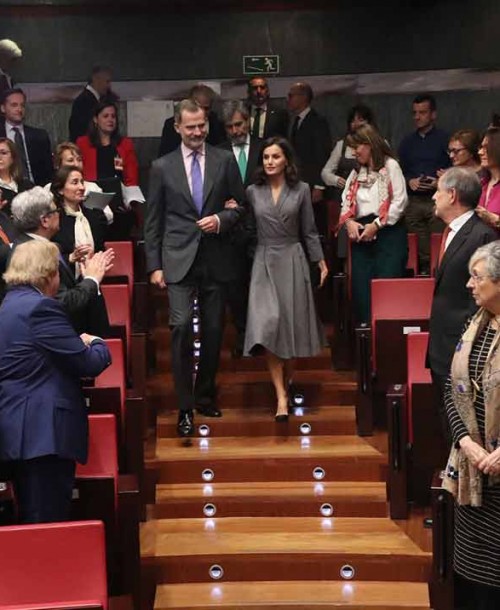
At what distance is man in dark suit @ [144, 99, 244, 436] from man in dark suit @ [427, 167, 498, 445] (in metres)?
0.41

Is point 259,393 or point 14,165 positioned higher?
point 14,165

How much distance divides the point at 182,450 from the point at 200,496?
12 centimetres

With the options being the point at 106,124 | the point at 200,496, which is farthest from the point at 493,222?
the point at 106,124

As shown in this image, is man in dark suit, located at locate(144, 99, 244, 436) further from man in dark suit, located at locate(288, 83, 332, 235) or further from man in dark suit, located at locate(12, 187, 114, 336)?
man in dark suit, located at locate(288, 83, 332, 235)

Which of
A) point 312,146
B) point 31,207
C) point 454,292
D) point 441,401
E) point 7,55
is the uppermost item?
point 7,55

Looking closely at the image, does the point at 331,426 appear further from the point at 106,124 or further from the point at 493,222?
the point at 106,124

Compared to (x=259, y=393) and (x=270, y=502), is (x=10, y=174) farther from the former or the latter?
(x=270, y=502)

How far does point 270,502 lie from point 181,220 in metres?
0.43

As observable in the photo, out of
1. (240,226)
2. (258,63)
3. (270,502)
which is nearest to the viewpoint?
(270,502)

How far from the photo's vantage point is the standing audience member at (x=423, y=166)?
236 cm

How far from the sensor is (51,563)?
1.16 m

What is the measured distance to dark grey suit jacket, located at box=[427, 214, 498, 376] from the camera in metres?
1.48

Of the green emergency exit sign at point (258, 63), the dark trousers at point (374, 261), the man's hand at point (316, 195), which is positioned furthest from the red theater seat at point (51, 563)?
the green emergency exit sign at point (258, 63)

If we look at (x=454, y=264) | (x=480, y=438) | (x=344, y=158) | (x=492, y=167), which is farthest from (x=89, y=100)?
(x=480, y=438)
